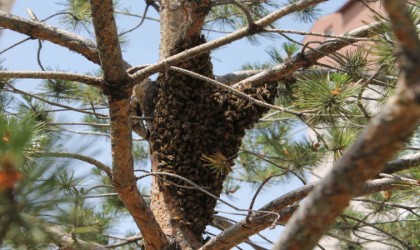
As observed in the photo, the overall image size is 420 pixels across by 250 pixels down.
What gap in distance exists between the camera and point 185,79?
259cm

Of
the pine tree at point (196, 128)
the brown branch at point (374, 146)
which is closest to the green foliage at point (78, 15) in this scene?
the pine tree at point (196, 128)

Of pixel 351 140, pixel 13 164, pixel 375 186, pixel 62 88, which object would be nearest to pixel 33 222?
pixel 13 164

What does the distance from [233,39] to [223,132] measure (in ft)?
2.12

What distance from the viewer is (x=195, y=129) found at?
2.58 meters

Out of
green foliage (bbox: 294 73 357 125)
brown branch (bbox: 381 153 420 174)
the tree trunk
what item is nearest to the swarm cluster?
the tree trunk

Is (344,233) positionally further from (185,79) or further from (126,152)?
(126,152)

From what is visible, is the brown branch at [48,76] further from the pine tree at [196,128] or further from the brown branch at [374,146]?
the brown branch at [374,146]

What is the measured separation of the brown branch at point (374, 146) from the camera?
878 mm

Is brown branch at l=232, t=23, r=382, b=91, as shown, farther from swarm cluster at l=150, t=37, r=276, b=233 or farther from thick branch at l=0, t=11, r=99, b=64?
thick branch at l=0, t=11, r=99, b=64

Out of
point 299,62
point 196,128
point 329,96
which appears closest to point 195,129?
point 196,128

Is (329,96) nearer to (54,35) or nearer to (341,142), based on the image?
(341,142)

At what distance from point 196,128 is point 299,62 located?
43 cm

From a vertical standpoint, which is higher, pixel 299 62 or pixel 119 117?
pixel 299 62

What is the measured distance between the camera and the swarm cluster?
2.57 metres
